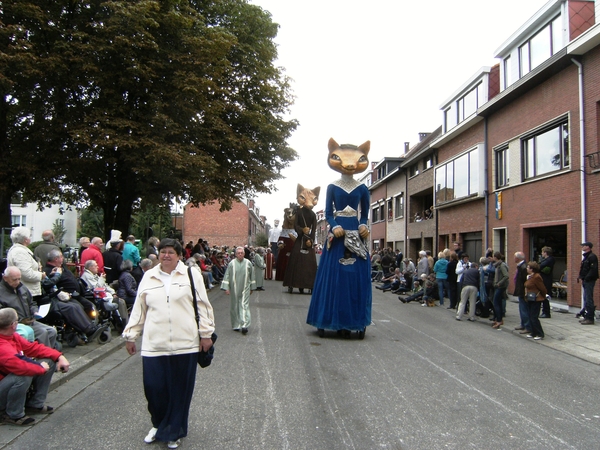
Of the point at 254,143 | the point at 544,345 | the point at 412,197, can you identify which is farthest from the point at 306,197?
the point at 412,197

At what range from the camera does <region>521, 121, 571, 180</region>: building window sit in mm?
16125


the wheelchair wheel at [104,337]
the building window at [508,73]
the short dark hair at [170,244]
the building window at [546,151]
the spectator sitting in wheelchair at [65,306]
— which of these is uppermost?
the building window at [508,73]

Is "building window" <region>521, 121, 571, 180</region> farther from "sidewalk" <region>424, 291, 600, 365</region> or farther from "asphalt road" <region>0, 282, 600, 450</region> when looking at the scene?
"asphalt road" <region>0, 282, 600, 450</region>

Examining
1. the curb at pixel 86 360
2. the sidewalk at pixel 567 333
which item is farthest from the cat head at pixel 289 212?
the curb at pixel 86 360

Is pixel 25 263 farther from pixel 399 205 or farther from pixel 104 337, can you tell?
pixel 399 205

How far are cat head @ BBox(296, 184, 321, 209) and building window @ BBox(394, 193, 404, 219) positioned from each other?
71.5 ft

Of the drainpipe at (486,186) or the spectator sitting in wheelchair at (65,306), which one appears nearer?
the spectator sitting in wheelchair at (65,306)

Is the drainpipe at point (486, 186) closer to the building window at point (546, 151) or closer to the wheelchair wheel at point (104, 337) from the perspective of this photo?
the building window at point (546, 151)

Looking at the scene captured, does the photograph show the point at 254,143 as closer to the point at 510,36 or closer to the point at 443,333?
the point at 510,36

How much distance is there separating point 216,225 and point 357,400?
6038cm

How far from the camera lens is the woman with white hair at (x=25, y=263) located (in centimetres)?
706

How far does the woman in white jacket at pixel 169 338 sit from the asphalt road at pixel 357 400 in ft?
0.87

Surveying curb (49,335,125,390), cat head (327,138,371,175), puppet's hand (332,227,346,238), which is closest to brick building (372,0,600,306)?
cat head (327,138,371,175)

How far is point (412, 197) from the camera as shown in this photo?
36750mm
